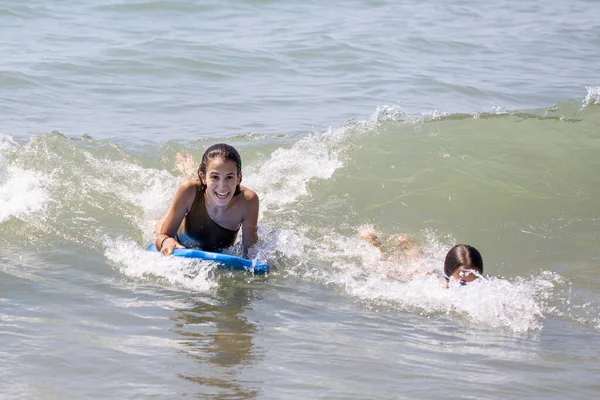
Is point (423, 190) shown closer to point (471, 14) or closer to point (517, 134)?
point (517, 134)

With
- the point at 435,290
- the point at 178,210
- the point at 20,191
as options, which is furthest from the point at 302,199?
the point at 435,290

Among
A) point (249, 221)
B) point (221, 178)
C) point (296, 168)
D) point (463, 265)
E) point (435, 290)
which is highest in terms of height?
point (296, 168)

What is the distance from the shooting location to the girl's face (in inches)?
257

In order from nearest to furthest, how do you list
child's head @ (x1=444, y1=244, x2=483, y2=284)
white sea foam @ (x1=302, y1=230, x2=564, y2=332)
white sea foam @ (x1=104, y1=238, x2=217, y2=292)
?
white sea foam @ (x1=302, y1=230, x2=564, y2=332)
white sea foam @ (x1=104, y1=238, x2=217, y2=292)
child's head @ (x1=444, y1=244, x2=483, y2=284)

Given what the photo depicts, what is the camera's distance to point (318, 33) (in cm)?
1659

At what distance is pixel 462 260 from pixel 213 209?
191 cm

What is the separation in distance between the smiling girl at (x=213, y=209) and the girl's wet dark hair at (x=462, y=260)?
149cm

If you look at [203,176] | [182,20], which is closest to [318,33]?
[182,20]

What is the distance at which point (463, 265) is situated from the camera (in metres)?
6.40

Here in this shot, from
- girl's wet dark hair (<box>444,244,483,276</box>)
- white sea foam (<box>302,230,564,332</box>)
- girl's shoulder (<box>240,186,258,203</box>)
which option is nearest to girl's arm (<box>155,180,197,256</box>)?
girl's shoulder (<box>240,186,258,203</box>)

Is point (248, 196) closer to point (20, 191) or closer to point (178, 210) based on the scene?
point (178, 210)

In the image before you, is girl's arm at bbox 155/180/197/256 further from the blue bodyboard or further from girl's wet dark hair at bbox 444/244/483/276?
girl's wet dark hair at bbox 444/244/483/276

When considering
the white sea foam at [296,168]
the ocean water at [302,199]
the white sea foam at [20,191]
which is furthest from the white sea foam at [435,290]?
the white sea foam at [20,191]

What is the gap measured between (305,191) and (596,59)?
9285 millimetres
